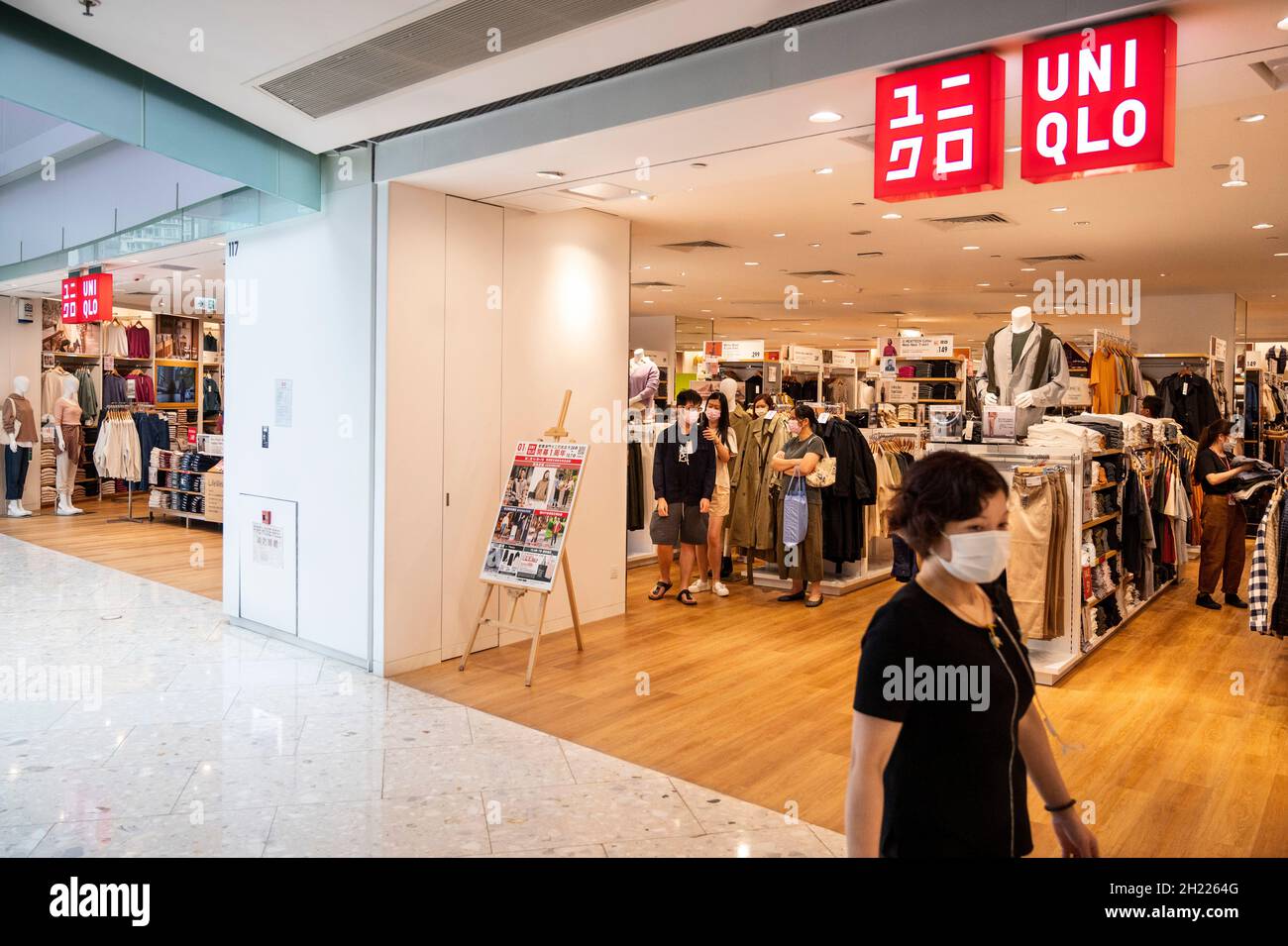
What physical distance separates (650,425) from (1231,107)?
4.91m

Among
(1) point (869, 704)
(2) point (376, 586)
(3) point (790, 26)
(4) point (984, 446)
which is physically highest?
(3) point (790, 26)

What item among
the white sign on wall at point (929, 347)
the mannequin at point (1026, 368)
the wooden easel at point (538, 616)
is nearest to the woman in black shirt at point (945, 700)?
the wooden easel at point (538, 616)

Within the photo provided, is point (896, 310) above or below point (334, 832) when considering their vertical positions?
above

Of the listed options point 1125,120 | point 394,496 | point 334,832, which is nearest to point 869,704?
point 1125,120

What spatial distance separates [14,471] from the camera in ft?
40.9

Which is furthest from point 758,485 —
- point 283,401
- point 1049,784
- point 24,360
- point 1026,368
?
point 24,360

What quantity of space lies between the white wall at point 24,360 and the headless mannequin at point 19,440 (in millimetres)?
157

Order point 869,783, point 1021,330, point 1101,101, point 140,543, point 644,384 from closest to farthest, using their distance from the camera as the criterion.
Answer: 1. point 869,783
2. point 1101,101
3. point 1021,330
4. point 644,384
5. point 140,543

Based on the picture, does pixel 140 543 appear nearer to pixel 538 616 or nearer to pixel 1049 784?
pixel 538 616

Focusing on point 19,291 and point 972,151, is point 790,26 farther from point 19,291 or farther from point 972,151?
point 19,291

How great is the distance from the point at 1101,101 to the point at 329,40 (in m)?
3.05

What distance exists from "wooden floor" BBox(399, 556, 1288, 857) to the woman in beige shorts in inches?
26.2

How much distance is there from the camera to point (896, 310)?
15672 millimetres

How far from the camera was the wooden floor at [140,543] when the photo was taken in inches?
341
